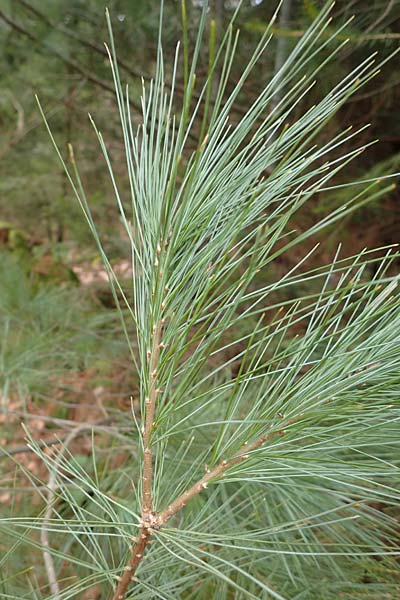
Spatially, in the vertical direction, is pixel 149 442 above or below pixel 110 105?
below

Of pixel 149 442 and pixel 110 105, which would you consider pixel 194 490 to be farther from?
pixel 110 105

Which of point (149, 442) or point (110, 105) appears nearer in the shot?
point (149, 442)

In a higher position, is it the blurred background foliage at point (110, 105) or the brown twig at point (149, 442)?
the blurred background foliage at point (110, 105)

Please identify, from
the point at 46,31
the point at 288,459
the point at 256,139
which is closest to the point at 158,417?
the point at 288,459

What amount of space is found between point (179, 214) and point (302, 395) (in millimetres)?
192

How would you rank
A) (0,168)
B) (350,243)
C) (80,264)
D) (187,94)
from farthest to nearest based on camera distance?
(0,168), (80,264), (350,243), (187,94)

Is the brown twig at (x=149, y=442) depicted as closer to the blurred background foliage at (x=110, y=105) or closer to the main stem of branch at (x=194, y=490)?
the main stem of branch at (x=194, y=490)

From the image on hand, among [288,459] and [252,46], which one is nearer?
[288,459]

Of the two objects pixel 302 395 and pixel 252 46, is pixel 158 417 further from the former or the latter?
pixel 252 46

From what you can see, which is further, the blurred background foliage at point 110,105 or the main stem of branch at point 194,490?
the blurred background foliage at point 110,105

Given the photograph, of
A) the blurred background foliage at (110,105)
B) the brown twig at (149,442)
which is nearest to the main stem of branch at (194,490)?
the brown twig at (149,442)

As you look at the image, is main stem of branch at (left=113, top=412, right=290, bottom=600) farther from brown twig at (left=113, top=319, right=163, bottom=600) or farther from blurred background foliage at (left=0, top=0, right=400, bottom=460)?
blurred background foliage at (left=0, top=0, right=400, bottom=460)

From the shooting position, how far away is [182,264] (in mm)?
458

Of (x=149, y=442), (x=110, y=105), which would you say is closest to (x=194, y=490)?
(x=149, y=442)
